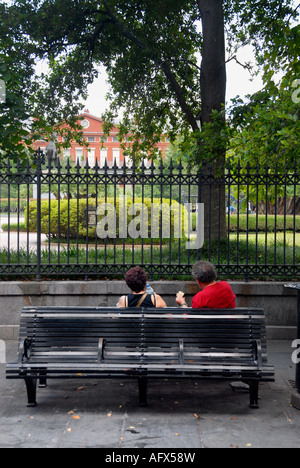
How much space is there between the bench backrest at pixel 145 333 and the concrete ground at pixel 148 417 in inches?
19.2

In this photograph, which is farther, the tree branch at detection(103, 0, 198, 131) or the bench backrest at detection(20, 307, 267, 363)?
the tree branch at detection(103, 0, 198, 131)

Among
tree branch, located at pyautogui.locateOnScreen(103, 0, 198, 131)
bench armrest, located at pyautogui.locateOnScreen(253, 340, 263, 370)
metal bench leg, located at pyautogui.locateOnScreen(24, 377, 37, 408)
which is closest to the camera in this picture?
bench armrest, located at pyautogui.locateOnScreen(253, 340, 263, 370)

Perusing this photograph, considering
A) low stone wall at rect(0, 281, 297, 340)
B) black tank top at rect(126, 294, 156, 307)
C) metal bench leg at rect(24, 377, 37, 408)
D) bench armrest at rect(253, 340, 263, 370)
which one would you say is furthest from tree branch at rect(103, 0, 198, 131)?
metal bench leg at rect(24, 377, 37, 408)

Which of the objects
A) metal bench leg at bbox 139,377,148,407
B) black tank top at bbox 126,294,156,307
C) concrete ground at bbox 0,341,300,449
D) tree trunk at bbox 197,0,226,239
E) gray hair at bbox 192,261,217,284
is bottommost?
concrete ground at bbox 0,341,300,449

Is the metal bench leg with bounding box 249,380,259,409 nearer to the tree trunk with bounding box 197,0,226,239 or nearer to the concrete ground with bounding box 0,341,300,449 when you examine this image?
the concrete ground with bounding box 0,341,300,449

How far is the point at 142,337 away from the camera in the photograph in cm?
514

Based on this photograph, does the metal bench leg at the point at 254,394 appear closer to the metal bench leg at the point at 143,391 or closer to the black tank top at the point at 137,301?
the metal bench leg at the point at 143,391

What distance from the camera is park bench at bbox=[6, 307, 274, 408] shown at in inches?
198

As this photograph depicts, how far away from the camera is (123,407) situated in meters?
5.09

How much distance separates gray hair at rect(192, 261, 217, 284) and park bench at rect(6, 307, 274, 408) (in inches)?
16.3

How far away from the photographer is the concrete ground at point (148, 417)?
430 cm

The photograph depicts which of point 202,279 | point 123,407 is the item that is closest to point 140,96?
point 202,279

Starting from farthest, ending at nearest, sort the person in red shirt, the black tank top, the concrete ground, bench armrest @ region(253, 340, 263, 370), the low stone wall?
the low stone wall < the black tank top < the person in red shirt < bench armrest @ region(253, 340, 263, 370) < the concrete ground

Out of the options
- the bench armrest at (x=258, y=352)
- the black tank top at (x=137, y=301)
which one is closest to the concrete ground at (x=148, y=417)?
the bench armrest at (x=258, y=352)
